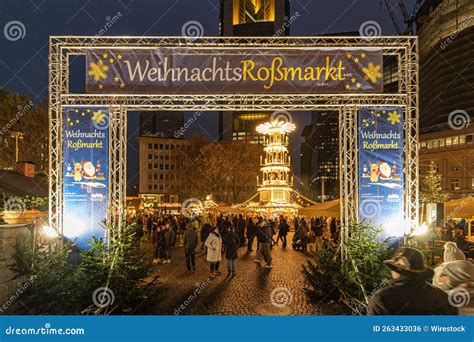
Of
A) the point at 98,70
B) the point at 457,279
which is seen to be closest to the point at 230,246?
the point at 98,70

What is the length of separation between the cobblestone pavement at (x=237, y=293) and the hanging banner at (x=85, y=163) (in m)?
2.75

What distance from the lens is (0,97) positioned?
32.7m

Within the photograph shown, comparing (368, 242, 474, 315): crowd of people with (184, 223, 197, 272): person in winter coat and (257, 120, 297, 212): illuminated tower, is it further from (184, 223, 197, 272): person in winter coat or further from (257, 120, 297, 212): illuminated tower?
(257, 120, 297, 212): illuminated tower

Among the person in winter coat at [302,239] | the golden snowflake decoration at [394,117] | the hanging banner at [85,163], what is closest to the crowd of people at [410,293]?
the golden snowflake decoration at [394,117]

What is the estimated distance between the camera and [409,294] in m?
4.21

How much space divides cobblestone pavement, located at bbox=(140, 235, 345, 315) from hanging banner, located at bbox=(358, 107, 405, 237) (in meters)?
2.64

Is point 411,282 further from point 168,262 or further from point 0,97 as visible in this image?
point 0,97

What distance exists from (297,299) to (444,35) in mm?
92973

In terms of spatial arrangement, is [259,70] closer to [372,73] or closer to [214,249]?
[372,73]

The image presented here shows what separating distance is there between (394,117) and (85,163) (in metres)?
7.86

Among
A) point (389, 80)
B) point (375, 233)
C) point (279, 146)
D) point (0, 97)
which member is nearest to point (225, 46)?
point (375, 233)

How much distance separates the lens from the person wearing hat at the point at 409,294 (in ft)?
13.6

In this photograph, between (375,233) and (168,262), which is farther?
(168,262)

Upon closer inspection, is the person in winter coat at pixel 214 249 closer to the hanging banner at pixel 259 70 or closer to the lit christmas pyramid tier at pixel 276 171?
the hanging banner at pixel 259 70
